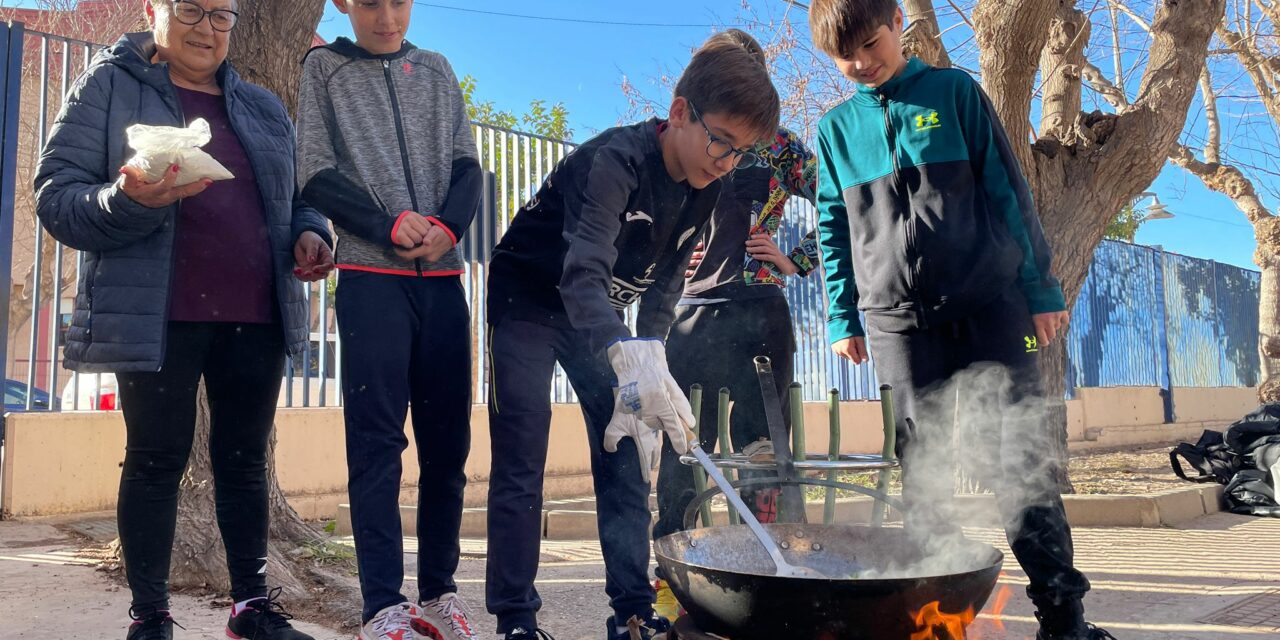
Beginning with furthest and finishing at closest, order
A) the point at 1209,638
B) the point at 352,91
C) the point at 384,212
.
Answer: the point at 1209,638 < the point at 352,91 < the point at 384,212

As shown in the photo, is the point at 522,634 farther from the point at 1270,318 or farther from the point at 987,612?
the point at 1270,318

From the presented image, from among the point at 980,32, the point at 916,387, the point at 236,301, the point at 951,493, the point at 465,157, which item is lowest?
the point at 951,493

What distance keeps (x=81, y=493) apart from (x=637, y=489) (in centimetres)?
415

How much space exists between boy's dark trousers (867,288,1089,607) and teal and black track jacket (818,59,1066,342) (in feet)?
0.27

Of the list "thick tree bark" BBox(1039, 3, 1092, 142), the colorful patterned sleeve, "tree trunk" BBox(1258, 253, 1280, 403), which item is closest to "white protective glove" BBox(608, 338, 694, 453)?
the colorful patterned sleeve

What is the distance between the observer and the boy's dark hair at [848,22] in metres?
2.70

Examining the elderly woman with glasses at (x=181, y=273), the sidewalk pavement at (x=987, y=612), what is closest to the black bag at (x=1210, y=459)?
the sidewalk pavement at (x=987, y=612)

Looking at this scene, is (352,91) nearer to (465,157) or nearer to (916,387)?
(465,157)

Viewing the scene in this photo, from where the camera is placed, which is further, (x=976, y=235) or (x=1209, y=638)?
(x=1209, y=638)

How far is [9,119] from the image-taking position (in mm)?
5207

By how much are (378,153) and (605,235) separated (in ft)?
2.62

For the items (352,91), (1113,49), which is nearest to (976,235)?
(352,91)

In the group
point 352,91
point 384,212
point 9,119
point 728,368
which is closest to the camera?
point 384,212

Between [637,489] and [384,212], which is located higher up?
[384,212]
